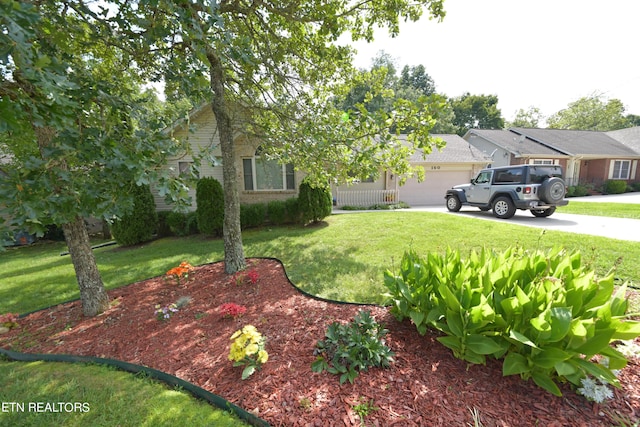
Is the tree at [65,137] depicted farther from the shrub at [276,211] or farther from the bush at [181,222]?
the bush at [181,222]

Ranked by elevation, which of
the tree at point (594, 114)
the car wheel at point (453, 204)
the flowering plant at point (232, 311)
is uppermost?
the tree at point (594, 114)

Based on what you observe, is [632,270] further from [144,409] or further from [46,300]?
[46,300]

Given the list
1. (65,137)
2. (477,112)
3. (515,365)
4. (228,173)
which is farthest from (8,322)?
(477,112)

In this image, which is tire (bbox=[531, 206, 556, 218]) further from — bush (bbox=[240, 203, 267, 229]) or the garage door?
bush (bbox=[240, 203, 267, 229])

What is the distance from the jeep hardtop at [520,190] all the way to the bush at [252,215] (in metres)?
8.45

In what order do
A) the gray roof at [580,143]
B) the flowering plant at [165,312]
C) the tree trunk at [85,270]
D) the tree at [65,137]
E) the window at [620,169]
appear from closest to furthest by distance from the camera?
the tree at [65,137] → the flowering plant at [165,312] → the tree trunk at [85,270] → the gray roof at [580,143] → the window at [620,169]

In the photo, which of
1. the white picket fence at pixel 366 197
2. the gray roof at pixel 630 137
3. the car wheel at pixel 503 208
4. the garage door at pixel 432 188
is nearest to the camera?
the car wheel at pixel 503 208

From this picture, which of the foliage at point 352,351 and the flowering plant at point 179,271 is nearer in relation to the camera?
the foliage at point 352,351

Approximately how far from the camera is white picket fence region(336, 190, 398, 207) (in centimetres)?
1421

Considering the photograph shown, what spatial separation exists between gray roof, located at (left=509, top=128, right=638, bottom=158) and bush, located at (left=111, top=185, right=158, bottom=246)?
25.5 metres

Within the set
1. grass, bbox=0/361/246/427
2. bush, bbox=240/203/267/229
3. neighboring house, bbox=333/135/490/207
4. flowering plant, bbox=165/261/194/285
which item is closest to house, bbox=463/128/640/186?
neighboring house, bbox=333/135/490/207

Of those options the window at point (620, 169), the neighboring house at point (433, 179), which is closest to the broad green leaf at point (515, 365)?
the neighboring house at point (433, 179)

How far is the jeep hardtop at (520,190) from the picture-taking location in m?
8.38

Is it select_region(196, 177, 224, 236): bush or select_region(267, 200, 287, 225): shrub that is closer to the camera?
select_region(196, 177, 224, 236): bush
